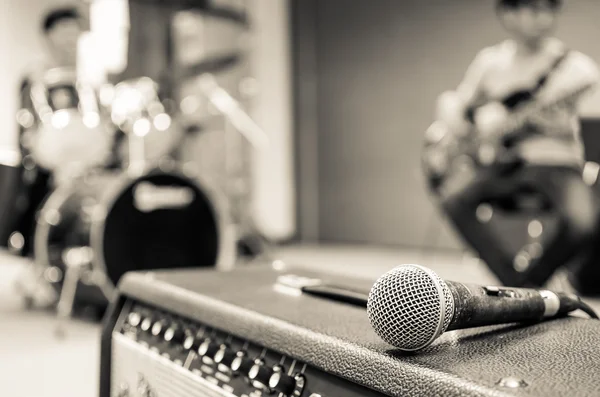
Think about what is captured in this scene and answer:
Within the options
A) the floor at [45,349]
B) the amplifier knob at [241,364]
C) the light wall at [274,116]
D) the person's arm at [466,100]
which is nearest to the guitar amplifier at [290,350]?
the amplifier knob at [241,364]

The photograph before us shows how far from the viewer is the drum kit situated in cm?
254

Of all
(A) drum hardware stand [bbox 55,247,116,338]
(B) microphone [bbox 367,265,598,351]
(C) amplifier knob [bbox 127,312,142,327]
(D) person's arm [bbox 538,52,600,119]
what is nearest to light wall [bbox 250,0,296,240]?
(A) drum hardware stand [bbox 55,247,116,338]

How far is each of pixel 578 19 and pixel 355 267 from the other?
2.20m

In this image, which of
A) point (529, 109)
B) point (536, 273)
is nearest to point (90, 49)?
point (529, 109)

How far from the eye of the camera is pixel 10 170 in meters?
2.79

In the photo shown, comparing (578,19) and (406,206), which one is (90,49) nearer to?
(406,206)

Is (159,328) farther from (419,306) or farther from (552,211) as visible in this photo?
(552,211)

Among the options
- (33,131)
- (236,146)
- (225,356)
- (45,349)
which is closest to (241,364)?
(225,356)

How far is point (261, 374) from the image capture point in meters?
0.81

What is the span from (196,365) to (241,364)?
0.40 ft

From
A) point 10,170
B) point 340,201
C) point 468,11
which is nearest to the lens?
point 10,170

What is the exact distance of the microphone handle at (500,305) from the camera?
2.10 feet

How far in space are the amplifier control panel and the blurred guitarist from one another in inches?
68.8

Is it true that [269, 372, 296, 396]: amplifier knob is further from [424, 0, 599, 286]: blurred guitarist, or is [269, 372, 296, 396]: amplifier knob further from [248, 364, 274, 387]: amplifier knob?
[424, 0, 599, 286]: blurred guitarist
